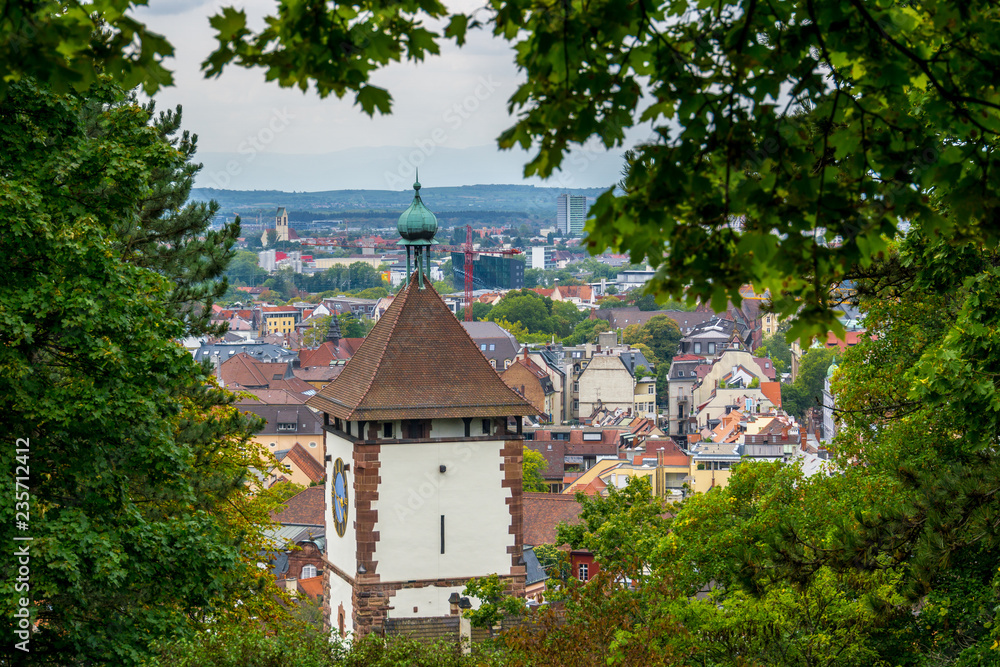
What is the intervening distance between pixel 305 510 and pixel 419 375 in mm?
39214

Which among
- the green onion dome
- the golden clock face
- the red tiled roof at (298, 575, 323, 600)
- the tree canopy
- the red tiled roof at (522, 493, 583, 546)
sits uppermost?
the green onion dome

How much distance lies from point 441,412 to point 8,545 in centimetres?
1323

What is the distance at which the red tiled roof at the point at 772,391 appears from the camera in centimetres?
11762

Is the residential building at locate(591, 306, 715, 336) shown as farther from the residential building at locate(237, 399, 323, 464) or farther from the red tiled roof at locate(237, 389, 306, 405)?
the residential building at locate(237, 399, 323, 464)

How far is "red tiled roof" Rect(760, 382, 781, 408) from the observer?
118 meters

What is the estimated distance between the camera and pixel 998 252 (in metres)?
16.3

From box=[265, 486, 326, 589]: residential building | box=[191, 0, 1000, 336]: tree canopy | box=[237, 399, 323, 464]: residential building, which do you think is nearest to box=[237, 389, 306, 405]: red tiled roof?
box=[237, 399, 323, 464]: residential building

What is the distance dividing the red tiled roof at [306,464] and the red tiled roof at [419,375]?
57528mm

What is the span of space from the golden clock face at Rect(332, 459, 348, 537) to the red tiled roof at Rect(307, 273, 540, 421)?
140cm

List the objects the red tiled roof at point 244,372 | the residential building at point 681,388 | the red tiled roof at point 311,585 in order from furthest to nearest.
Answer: the red tiled roof at point 244,372 → the residential building at point 681,388 → the red tiled roof at point 311,585

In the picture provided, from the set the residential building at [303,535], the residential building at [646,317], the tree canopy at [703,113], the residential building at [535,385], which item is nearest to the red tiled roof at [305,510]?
the residential building at [303,535]

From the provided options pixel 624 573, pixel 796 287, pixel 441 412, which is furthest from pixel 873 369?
pixel 796 287

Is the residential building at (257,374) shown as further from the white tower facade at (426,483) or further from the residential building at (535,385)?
the white tower facade at (426,483)

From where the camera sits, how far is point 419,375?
26797 millimetres
